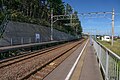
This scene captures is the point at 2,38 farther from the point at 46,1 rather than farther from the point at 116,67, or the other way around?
the point at 46,1

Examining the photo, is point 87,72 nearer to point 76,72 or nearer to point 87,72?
point 87,72

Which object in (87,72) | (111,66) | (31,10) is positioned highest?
(31,10)

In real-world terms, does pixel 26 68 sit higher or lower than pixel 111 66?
lower

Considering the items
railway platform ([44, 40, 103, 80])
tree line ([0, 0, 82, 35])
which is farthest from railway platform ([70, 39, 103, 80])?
tree line ([0, 0, 82, 35])

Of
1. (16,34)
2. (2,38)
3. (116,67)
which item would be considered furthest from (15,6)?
(116,67)

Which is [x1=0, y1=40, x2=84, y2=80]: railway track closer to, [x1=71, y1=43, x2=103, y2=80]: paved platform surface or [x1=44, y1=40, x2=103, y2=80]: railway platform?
[x1=44, y1=40, x2=103, y2=80]: railway platform

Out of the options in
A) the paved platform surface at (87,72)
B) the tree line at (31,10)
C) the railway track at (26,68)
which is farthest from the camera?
the tree line at (31,10)

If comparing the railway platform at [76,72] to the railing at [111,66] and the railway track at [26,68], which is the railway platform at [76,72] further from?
the railing at [111,66]

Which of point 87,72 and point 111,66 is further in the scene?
point 87,72

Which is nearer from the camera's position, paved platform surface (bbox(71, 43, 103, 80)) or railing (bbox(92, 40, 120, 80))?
railing (bbox(92, 40, 120, 80))

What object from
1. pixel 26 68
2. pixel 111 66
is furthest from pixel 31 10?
pixel 111 66

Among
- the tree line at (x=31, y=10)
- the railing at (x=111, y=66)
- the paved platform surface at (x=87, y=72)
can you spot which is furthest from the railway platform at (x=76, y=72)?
the tree line at (x=31, y=10)

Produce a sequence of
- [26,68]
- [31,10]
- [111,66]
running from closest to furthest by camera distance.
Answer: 1. [111,66]
2. [26,68]
3. [31,10]

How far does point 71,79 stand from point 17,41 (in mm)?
33431
